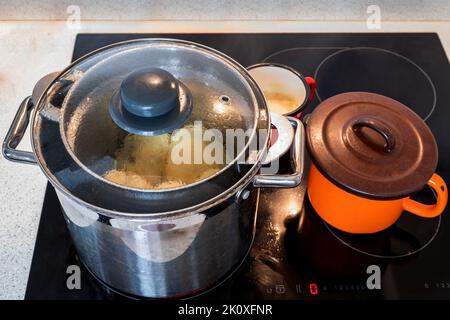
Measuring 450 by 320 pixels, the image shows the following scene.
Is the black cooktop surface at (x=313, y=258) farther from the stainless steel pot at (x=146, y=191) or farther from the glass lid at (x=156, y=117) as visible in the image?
the glass lid at (x=156, y=117)

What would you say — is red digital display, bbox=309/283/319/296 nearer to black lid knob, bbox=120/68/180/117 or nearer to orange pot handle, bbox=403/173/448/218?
orange pot handle, bbox=403/173/448/218

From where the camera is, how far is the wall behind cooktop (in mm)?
1186

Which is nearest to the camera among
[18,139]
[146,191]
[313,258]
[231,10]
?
[146,191]

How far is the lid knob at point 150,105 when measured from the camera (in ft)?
1.95

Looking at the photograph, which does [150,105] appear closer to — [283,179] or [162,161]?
[162,161]

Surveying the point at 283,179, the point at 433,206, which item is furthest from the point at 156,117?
the point at 433,206

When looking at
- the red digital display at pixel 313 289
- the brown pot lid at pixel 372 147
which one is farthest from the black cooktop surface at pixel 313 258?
the brown pot lid at pixel 372 147

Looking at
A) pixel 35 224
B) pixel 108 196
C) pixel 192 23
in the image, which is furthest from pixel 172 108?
pixel 192 23

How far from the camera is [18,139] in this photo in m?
0.69

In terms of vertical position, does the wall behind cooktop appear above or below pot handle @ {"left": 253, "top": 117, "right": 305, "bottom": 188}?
above

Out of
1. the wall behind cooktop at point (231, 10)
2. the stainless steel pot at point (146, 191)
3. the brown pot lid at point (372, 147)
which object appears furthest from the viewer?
the wall behind cooktop at point (231, 10)

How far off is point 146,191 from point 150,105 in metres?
0.11

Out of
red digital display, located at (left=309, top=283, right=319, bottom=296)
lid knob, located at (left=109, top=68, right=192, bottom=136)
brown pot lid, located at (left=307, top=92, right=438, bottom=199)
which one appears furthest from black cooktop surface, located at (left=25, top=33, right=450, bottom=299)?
lid knob, located at (left=109, top=68, right=192, bottom=136)

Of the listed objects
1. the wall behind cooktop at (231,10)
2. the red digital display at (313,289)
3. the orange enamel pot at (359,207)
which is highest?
the wall behind cooktop at (231,10)
